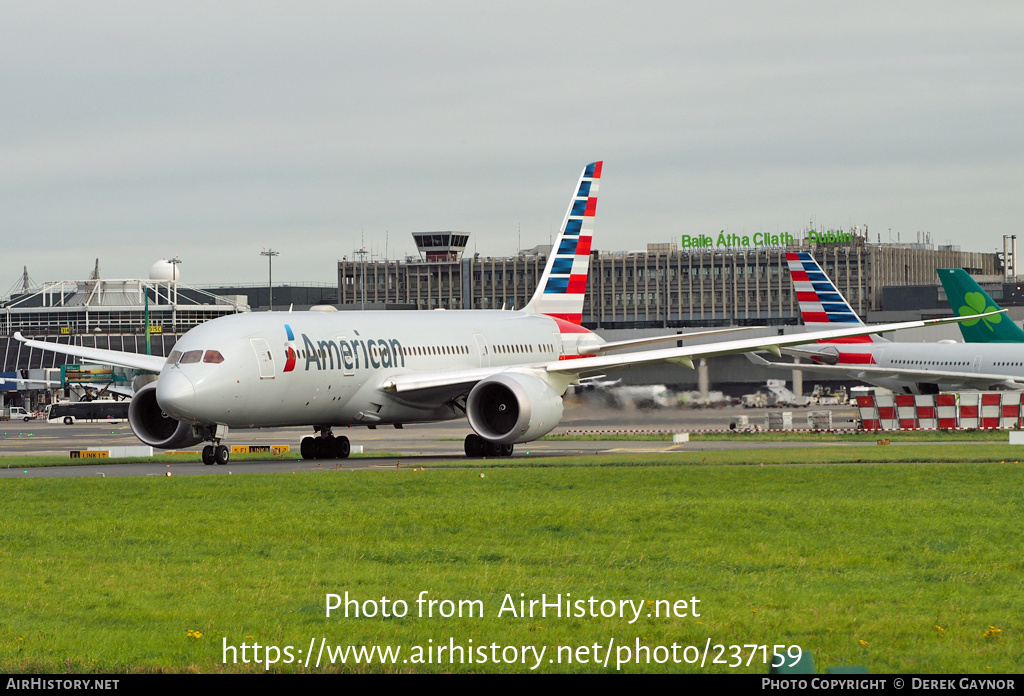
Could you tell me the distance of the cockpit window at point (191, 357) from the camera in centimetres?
3475

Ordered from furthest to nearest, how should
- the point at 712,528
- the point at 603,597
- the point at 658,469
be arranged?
the point at 658,469 → the point at 712,528 → the point at 603,597

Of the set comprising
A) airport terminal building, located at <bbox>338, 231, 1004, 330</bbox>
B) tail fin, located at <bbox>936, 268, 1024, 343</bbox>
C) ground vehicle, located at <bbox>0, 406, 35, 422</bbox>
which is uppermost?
airport terminal building, located at <bbox>338, 231, 1004, 330</bbox>

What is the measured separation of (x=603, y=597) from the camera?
13352mm

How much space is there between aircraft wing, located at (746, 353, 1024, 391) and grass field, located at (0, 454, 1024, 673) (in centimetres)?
4464

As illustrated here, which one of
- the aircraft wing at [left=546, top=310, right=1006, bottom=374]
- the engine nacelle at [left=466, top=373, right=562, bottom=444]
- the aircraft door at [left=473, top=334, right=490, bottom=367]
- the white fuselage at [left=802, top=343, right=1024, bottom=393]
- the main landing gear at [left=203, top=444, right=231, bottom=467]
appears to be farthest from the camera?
the white fuselage at [left=802, top=343, right=1024, bottom=393]

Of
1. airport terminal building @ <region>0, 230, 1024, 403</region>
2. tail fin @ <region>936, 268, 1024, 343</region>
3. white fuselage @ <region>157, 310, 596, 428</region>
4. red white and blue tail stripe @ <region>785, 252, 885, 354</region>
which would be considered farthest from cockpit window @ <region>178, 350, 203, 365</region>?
airport terminal building @ <region>0, 230, 1024, 403</region>

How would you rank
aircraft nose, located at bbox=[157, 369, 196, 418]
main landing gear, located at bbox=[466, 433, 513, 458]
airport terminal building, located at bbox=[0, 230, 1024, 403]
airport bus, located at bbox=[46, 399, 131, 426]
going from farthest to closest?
1. airport terminal building, located at bbox=[0, 230, 1024, 403]
2. airport bus, located at bbox=[46, 399, 131, 426]
3. main landing gear, located at bbox=[466, 433, 513, 458]
4. aircraft nose, located at bbox=[157, 369, 196, 418]

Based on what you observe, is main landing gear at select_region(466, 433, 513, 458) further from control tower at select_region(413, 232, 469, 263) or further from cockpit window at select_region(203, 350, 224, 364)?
control tower at select_region(413, 232, 469, 263)

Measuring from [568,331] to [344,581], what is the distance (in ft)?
116

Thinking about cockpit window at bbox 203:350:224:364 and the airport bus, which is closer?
cockpit window at bbox 203:350:224:364

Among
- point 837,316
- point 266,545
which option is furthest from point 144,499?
point 837,316

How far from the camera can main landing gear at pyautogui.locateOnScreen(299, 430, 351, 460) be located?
40400 millimetres
